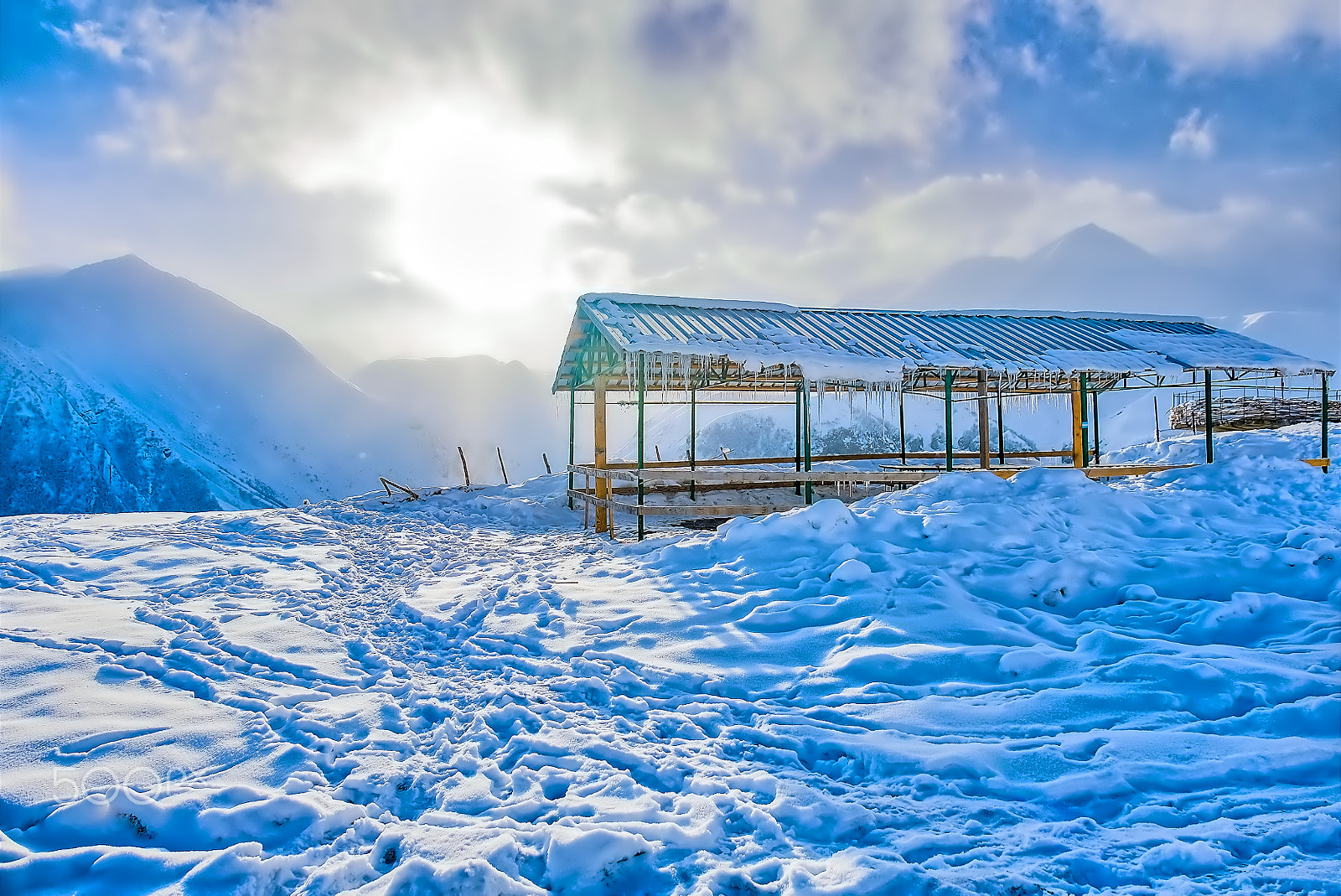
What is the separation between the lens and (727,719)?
4.02 metres

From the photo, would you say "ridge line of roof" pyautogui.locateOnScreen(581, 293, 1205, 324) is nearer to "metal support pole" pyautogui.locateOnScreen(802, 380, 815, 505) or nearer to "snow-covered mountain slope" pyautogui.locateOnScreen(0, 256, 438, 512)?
"metal support pole" pyautogui.locateOnScreen(802, 380, 815, 505)

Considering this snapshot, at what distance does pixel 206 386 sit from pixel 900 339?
258ft

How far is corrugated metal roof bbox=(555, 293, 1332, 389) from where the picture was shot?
41.1 feet

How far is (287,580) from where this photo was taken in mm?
8477

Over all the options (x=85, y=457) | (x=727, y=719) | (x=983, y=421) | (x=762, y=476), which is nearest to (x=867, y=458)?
(x=983, y=421)

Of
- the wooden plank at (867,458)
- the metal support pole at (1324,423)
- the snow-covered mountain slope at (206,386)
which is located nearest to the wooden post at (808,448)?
the wooden plank at (867,458)

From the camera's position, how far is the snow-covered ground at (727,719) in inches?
102

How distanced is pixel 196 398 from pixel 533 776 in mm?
81238

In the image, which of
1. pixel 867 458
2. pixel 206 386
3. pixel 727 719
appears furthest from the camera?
pixel 206 386

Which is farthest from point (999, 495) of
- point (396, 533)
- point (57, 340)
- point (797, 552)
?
point (57, 340)

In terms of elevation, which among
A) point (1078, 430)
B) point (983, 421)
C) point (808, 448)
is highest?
point (983, 421)

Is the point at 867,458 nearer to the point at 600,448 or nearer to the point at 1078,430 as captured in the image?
the point at 1078,430

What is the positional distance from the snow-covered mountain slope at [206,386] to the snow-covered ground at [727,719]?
5971 centimetres

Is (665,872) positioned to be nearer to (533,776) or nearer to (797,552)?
(533,776)
